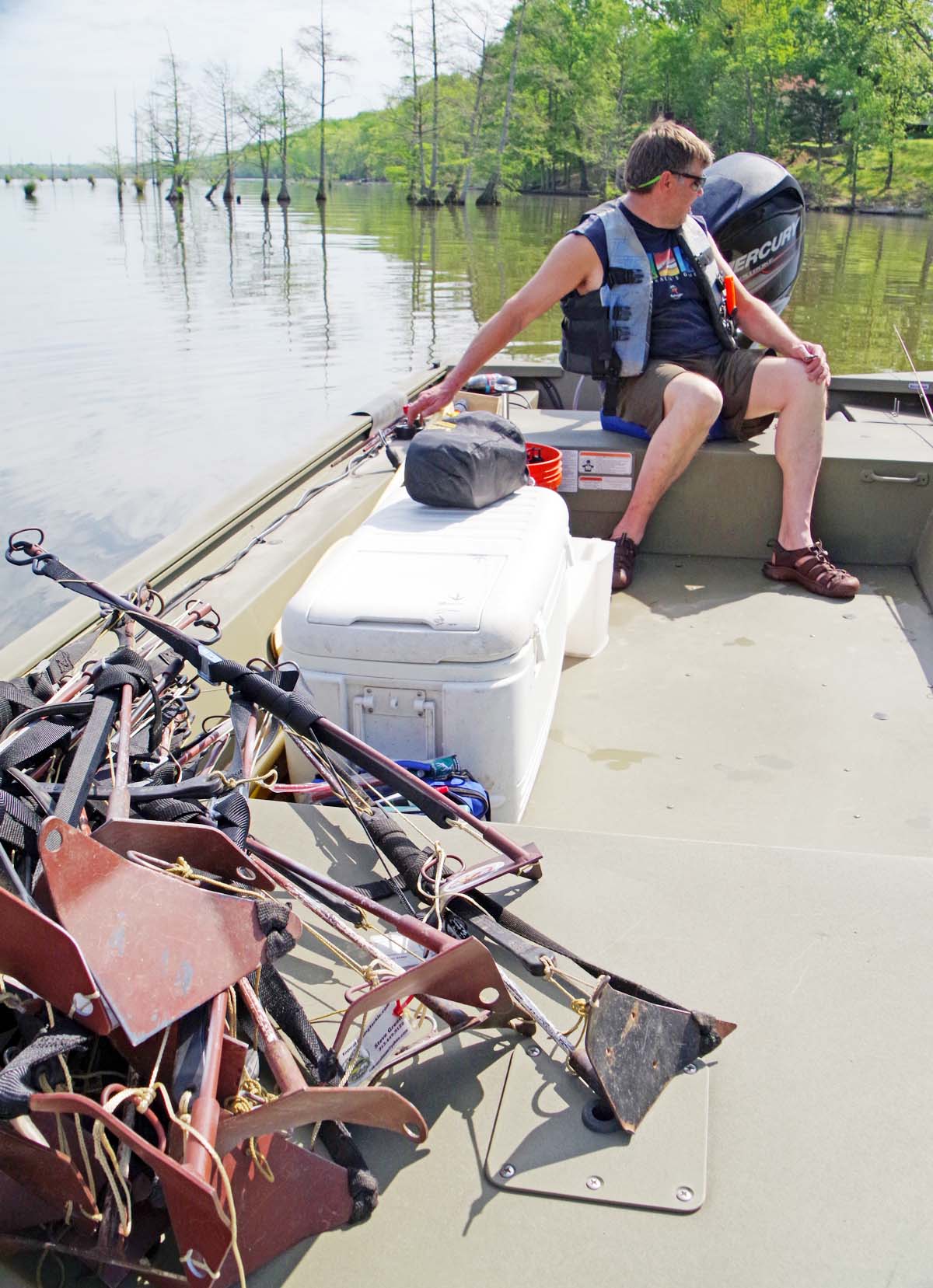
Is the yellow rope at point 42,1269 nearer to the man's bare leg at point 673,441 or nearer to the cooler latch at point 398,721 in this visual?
the cooler latch at point 398,721

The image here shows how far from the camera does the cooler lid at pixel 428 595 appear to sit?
1831 millimetres

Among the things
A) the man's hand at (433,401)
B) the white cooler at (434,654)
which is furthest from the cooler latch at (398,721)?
the man's hand at (433,401)

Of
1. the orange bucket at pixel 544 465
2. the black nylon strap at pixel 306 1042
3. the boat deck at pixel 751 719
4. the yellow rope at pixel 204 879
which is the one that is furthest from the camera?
the orange bucket at pixel 544 465

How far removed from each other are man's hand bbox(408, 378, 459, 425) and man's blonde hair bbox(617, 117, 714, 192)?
0.86 meters

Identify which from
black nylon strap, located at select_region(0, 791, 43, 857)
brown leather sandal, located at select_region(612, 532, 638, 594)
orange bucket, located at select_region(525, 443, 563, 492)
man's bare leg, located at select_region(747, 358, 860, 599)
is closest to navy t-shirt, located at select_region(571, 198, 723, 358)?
man's bare leg, located at select_region(747, 358, 860, 599)

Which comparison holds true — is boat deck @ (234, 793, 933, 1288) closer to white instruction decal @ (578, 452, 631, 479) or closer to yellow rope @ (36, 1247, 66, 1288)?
yellow rope @ (36, 1247, 66, 1288)

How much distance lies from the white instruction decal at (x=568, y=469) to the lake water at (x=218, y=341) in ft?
2.83

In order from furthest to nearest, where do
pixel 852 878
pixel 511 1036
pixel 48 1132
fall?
1. pixel 852 878
2. pixel 511 1036
3. pixel 48 1132

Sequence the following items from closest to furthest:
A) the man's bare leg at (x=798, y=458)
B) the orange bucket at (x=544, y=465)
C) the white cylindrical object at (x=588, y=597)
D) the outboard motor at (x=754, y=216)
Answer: the white cylindrical object at (x=588, y=597)
the orange bucket at (x=544, y=465)
the man's bare leg at (x=798, y=458)
the outboard motor at (x=754, y=216)

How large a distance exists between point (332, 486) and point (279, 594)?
0.84m

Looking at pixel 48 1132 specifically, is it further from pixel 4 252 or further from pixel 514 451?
pixel 4 252

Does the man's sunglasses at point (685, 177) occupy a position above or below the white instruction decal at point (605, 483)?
above

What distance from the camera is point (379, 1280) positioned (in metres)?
1.00

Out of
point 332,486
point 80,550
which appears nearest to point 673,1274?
point 332,486
